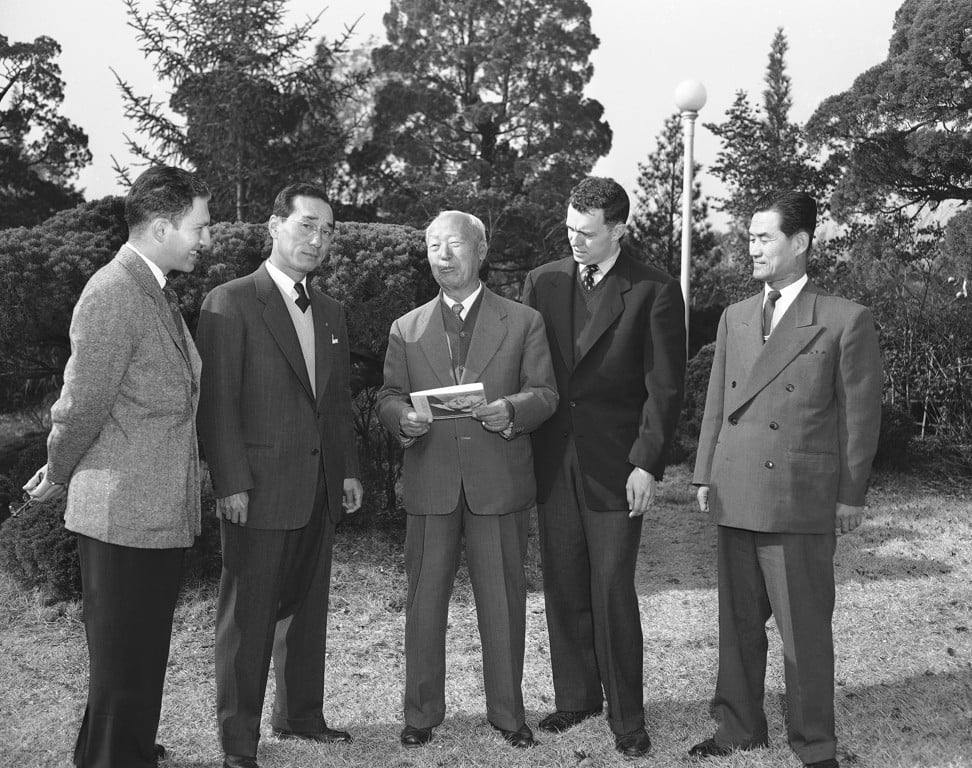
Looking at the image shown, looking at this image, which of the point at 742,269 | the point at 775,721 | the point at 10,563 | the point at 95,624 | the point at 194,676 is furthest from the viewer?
the point at 742,269

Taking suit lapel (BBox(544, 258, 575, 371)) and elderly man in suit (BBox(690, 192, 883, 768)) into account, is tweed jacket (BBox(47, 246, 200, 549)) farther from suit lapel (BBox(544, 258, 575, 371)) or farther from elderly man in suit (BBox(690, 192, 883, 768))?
elderly man in suit (BBox(690, 192, 883, 768))

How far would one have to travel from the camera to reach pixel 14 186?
2044 cm

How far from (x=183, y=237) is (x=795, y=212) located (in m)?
2.35

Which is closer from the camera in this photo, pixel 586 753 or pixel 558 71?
pixel 586 753

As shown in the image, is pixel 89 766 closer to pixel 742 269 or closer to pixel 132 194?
pixel 132 194

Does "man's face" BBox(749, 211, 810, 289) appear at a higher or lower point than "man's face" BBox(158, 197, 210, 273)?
lower

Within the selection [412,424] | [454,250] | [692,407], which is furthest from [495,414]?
[692,407]

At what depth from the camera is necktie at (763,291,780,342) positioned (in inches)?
165

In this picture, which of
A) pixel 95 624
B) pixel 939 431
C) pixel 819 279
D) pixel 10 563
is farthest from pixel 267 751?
pixel 819 279

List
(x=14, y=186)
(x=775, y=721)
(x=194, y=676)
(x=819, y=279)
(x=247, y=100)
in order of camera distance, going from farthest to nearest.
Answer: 1. (x=14, y=186)
2. (x=819, y=279)
3. (x=247, y=100)
4. (x=194, y=676)
5. (x=775, y=721)

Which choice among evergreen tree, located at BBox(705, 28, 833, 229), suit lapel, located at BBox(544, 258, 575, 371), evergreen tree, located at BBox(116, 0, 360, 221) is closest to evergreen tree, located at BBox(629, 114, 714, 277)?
evergreen tree, located at BBox(705, 28, 833, 229)

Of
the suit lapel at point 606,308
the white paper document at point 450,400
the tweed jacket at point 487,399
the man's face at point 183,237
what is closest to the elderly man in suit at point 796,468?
the suit lapel at point 606,308

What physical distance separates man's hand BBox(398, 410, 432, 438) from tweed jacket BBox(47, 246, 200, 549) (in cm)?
94

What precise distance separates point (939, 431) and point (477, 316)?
9.75 meters
